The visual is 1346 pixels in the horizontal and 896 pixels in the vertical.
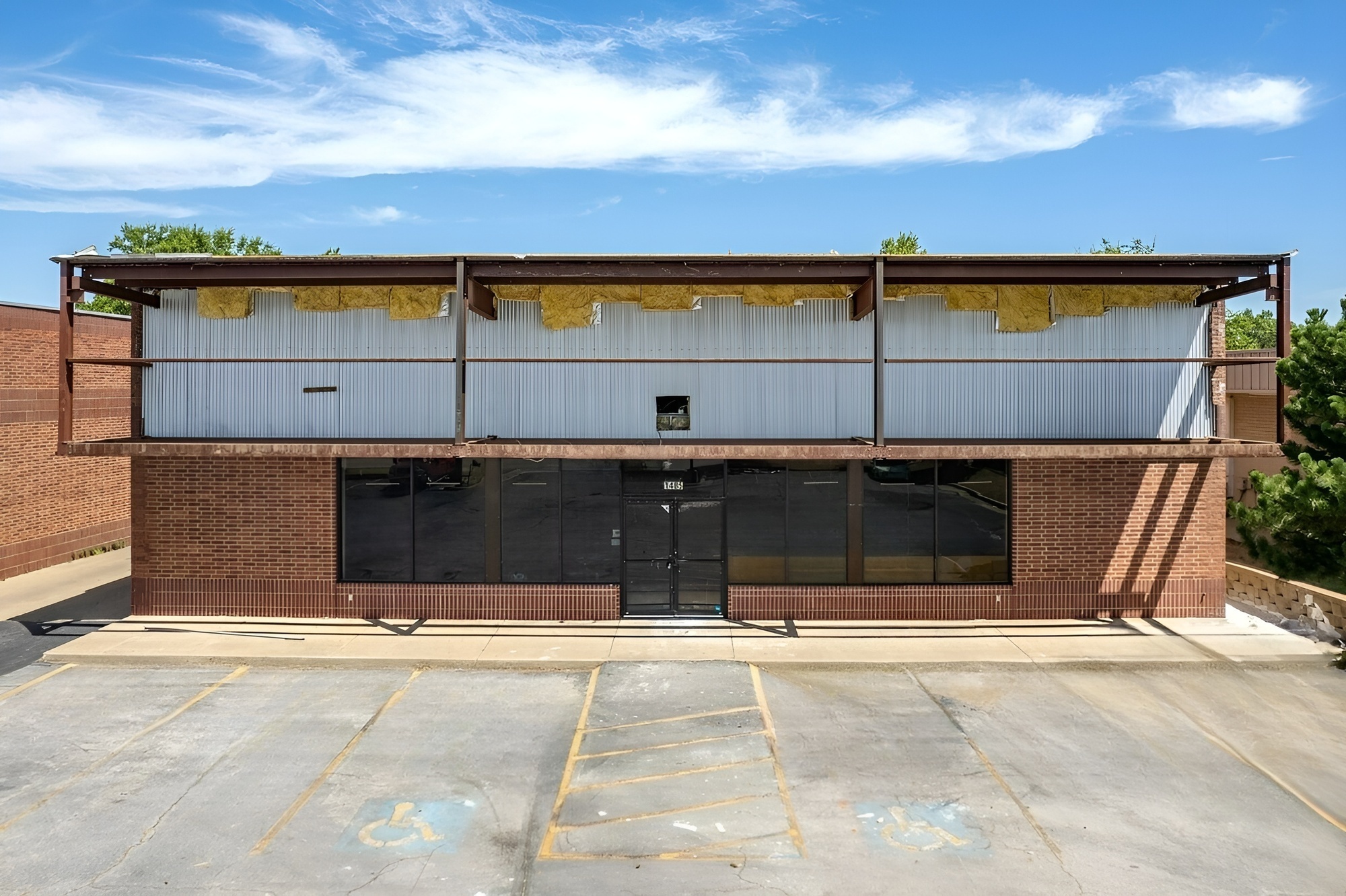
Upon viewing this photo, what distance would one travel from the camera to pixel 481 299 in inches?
535

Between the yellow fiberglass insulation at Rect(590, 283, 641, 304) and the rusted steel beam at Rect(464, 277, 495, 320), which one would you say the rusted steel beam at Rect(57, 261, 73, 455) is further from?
the yellow fiberglass insulation at Rect(590, 283, 641, 304)

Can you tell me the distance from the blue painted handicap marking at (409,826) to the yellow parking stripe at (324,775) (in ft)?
2.18

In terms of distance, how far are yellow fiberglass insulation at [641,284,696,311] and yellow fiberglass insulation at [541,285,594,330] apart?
96cm

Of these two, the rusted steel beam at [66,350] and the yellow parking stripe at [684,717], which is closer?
the yellow parking stripe at [684,717]

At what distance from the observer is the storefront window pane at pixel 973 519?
45.8 feet

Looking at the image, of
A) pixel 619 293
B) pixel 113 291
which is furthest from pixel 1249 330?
pixel 113 291

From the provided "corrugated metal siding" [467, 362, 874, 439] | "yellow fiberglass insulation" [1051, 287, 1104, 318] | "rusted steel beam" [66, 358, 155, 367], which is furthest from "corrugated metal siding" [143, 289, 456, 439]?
"yellow fiberglass insulation" [1051, 287, 1104, 318]

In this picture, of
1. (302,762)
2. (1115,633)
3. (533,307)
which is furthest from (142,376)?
(1115,633)

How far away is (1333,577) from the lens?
11867 millimetres

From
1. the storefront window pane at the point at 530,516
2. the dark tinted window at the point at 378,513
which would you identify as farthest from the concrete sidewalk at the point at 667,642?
the dark tinted window at the point at 378,513

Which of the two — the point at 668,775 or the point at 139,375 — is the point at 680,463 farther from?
the point at 139,375

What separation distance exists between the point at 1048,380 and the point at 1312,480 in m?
4.03

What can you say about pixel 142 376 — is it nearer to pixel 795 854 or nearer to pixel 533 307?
pixel 533 307

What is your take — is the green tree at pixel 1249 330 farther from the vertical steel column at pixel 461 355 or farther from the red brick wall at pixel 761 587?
the vertical steel column at pixel 461 355
